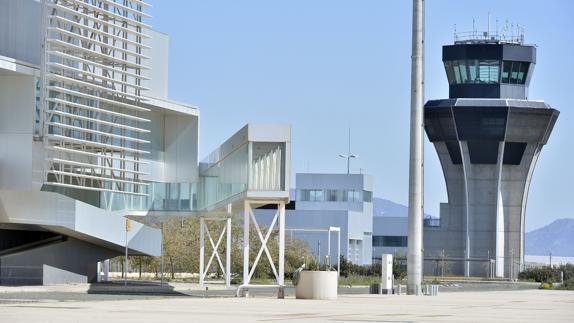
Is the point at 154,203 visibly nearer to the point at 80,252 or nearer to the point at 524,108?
the point at 80,252

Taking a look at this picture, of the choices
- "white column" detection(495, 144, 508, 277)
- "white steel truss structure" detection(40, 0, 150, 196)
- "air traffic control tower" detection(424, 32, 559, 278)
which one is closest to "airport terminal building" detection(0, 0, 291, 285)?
"white steel truss structure" detection(40, 0, 150, 196)

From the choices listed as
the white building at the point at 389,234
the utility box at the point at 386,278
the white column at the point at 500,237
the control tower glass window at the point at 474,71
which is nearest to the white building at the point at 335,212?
the white building at the point at 389,234

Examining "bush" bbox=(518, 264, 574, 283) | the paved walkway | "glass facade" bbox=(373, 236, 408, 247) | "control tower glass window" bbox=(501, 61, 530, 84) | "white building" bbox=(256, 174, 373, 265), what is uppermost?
"control tower glass window" bbox=(501, 61, 530, 84)

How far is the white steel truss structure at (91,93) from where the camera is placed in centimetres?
4897

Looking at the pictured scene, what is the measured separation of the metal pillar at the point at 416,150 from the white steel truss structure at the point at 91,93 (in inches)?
476

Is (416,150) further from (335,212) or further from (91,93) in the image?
(335,212)

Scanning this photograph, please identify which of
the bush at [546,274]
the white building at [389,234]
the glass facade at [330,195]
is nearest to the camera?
the bush at [546,274]

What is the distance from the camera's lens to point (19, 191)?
50594 mm

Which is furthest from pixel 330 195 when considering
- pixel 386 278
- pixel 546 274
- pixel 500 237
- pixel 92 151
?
pixel 92 151

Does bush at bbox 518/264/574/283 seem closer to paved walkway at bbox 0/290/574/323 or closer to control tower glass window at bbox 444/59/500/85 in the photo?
control tower glass window at bbox 444/59/500/85

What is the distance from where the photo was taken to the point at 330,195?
518ft

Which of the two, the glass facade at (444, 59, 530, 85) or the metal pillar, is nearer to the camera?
the metal pillar

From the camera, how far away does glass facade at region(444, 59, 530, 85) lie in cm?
12744

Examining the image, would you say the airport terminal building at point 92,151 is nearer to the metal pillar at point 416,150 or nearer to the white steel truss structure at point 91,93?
the white steel truss structure at point 91,93
